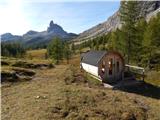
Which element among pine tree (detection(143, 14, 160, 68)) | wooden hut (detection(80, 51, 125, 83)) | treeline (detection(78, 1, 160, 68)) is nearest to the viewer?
wooden hut (detection(80, 51, 125, 83))

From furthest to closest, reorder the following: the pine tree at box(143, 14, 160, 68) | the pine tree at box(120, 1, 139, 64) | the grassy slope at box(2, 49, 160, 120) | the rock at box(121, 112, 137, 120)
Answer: the pine tree at box(143, 14, 160, 68)
the pine tree at box(120, 1, 139, 64)
the rock at box(121, 112, 137, 120)
the grassy slope at box(2, 49, 160, 120)

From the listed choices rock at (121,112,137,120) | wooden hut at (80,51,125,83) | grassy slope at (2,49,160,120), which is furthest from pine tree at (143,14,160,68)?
rock at (121,112,137,120)

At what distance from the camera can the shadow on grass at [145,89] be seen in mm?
30389

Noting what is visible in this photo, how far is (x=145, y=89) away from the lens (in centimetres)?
3294

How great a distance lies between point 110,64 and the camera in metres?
35.9

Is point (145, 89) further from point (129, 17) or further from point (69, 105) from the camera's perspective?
point (129, 17)

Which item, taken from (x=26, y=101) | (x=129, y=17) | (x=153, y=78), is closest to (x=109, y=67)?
(x=153, y=78)

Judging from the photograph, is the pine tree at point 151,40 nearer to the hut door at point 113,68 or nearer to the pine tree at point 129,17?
the pine tree at point 129,17

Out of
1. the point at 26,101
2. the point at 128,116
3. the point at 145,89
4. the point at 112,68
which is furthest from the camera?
the point at 112,68

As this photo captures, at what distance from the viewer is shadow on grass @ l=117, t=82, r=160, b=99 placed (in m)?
30.4

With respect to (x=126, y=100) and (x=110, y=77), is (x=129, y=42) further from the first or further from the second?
(x=126, y=100)

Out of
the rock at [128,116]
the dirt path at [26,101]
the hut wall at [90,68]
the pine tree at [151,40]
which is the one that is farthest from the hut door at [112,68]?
the pine tree at [151,40]

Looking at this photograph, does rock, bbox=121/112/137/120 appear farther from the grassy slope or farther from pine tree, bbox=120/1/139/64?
pine tree, bbox=120/1/139/64

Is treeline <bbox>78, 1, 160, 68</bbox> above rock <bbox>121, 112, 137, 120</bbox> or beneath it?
above
